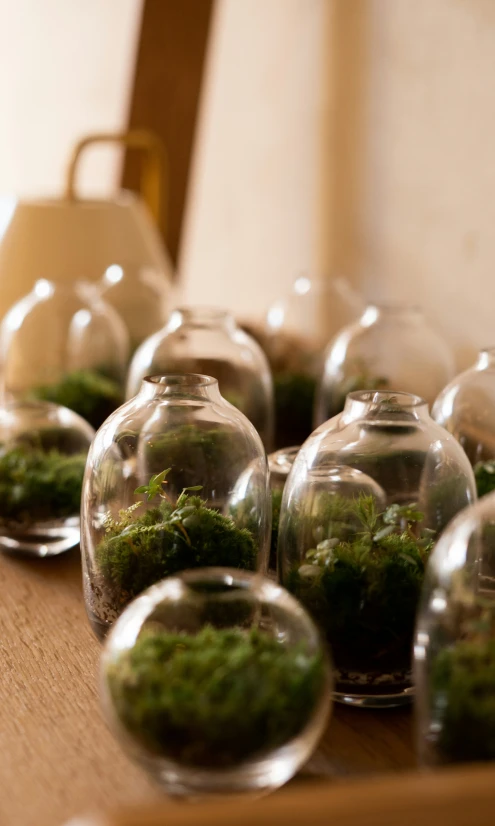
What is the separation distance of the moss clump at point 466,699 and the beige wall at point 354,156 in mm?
856

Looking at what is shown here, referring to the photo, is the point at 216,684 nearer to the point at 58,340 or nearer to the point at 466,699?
the point at 466,699

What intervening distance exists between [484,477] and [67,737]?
1.38 ft

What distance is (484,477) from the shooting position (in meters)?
0.86

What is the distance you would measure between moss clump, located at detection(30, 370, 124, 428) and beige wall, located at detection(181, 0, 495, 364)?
489mm

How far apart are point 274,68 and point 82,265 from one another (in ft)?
2.04

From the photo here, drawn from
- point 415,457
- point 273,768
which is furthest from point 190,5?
point 273,768

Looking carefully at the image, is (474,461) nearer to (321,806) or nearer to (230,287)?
(321,806)

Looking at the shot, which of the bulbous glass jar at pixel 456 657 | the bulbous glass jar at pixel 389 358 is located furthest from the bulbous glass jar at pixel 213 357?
the bulbous glass jar at pixel 456 657

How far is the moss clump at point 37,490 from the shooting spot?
2.97 ft

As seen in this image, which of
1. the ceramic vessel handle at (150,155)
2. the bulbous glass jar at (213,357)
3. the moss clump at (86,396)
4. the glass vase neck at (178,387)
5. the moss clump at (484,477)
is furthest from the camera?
the ceramic vessel handle at (150,155)

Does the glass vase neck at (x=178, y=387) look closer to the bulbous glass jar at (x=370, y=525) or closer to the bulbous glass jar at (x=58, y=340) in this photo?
the bulbous glass jar at (x=370, y=525)

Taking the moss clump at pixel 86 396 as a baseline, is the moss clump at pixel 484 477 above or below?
above

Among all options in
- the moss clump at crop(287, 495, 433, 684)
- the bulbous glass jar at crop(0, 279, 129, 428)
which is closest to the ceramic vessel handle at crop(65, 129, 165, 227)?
the bulbous glass jar at crop(0, 279, 129, 428)

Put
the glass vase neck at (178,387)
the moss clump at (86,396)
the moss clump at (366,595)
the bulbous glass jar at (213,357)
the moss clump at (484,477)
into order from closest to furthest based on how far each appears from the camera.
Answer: the moss clump at (366,595) → the glass vase neck at (178,387) → the moss clump at (484,477) → the bulbous glass jar at (213,357) → the moss clump at (86,396)
